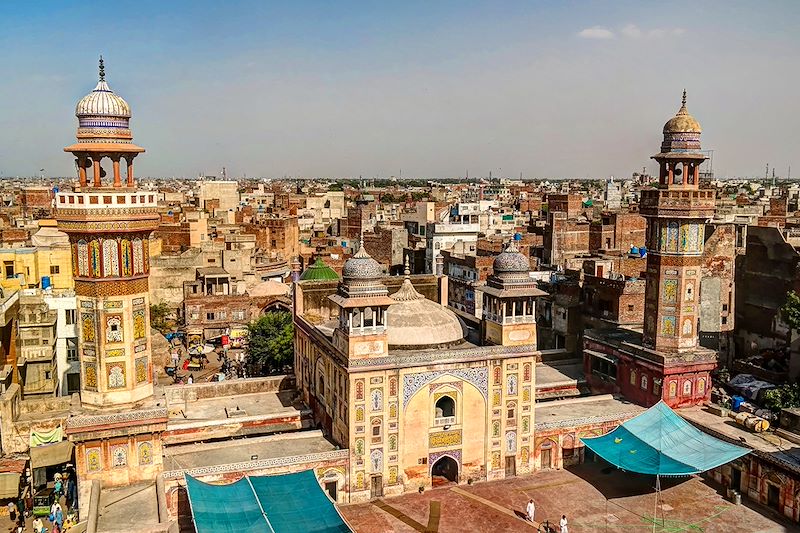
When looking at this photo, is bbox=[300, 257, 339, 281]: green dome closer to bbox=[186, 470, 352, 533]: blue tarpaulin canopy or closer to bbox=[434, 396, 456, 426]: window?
bbox=[434, 396, 456, 426]: window

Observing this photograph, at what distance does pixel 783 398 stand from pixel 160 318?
116ft

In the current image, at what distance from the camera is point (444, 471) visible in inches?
939

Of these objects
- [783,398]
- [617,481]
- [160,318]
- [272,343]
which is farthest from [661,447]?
[160,318]

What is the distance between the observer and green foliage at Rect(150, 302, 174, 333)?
149 feet

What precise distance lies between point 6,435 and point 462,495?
1586 cm

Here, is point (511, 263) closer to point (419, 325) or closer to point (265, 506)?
point (419, 325)

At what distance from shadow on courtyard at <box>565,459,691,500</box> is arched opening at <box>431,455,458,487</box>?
13.7 ft

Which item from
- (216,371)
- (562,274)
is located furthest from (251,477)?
(562,274)

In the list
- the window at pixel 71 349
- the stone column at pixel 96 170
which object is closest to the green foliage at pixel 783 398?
the stone column at pixel 96 170

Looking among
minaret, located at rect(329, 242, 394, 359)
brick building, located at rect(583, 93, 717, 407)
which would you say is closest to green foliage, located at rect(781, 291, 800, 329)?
brick building, located at rect(583, 93, 717, 407)

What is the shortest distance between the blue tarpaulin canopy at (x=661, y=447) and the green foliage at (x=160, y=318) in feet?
100

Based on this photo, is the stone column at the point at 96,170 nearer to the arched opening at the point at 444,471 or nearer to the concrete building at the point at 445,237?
the arched opening at the point at 444,471

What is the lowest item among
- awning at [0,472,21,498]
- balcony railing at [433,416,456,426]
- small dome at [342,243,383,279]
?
awning at [0,472,21,498]

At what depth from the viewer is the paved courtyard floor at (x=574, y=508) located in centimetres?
2047
